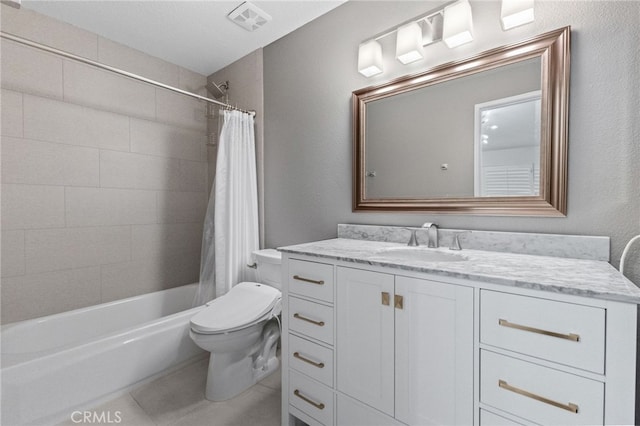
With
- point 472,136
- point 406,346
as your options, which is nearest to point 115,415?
point 406,346

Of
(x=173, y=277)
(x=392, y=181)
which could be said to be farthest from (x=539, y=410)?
(x=173, y=277)

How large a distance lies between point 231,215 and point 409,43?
1.61 metres

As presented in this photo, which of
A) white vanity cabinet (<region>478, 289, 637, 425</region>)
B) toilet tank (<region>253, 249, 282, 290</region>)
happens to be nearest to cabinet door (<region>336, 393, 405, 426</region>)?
white vanity cabinet (<region>478, 289, 637, 425</region>)

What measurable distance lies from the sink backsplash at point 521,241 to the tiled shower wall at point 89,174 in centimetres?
200

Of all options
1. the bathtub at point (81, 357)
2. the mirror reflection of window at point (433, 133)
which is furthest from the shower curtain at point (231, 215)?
the mirror reflection of window at point (433, 133)

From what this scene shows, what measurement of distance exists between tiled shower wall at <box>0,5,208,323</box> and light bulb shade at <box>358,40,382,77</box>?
1.82 m

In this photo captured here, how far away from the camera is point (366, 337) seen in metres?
1.15

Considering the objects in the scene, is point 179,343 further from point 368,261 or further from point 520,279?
point 520,279

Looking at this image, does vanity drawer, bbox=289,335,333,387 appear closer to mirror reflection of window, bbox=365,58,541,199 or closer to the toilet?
the toilet

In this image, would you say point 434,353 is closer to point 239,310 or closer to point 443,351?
point 443,351

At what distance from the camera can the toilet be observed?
5.09 feet

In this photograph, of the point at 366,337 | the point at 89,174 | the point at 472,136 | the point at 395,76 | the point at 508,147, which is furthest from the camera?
the point at 89,174

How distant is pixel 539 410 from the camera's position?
81 cm

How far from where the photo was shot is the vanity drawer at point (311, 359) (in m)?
1.27
